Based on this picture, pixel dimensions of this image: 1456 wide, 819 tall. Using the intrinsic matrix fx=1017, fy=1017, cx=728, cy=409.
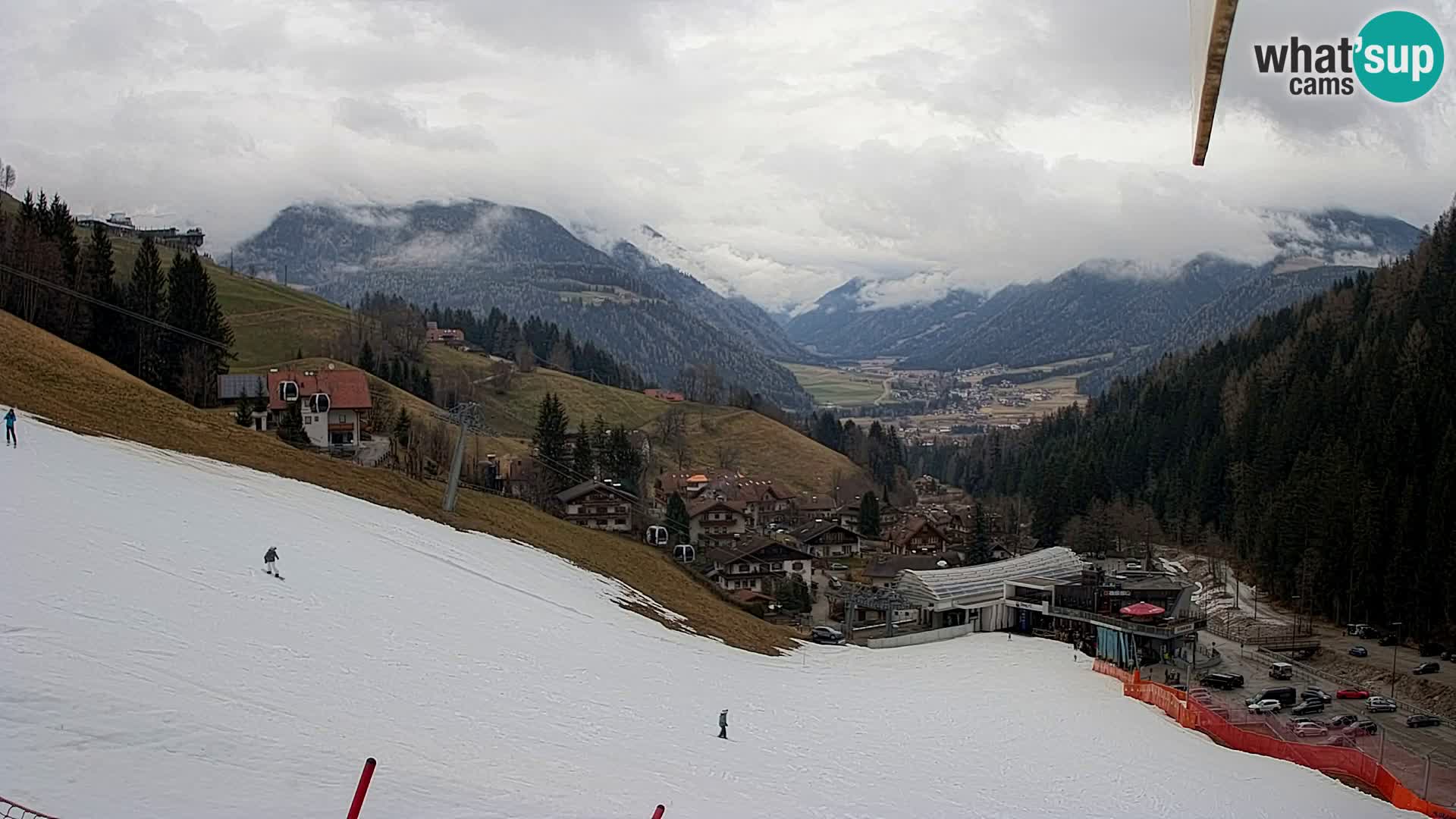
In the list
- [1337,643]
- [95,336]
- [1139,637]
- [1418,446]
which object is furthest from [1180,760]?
[95,336]

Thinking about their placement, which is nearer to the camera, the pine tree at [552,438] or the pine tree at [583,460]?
the pine tree at [552,438]

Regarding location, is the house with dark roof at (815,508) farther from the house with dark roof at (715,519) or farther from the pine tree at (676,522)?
the pine tree at (676,522)

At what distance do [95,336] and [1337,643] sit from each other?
2712 inches

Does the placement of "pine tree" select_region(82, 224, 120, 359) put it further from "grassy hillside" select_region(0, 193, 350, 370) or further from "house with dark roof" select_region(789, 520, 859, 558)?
"grassy hillside" select_region(0, 193, 350, 370)

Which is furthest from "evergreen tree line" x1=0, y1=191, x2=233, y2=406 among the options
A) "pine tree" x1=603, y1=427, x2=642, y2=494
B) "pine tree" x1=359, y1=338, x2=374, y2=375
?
"pine tree" x1=359, y1=338, x2=374, y2=375

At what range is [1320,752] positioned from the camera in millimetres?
26438

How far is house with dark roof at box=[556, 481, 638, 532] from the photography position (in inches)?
2908

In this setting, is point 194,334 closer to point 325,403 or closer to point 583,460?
point 325,403

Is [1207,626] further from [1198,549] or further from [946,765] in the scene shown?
[946,765]

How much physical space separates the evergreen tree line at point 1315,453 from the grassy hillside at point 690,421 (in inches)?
1075

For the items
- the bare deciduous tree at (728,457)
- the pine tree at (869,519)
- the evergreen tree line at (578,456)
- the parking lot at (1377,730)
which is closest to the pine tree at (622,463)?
the evergreen tree line at (578,456)

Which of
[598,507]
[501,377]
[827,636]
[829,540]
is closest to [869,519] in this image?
[829,540]

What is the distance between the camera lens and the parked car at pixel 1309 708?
3717cm

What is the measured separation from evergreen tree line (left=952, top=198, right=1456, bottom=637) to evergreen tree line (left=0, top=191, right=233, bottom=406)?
68.4 metres
